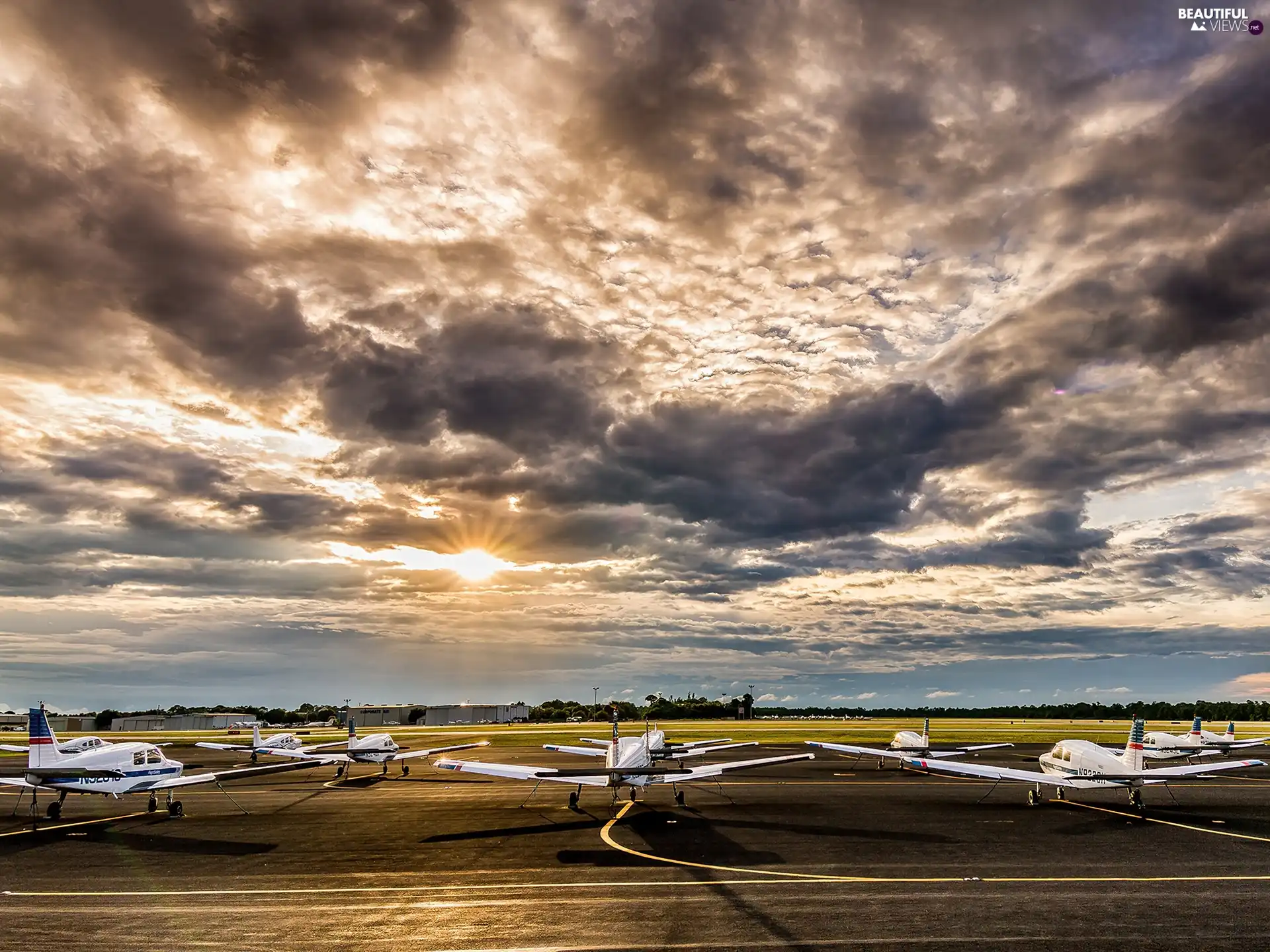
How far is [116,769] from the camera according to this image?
39031 millimetres

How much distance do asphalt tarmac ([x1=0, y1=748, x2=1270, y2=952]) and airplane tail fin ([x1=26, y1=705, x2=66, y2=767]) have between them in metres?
2.80

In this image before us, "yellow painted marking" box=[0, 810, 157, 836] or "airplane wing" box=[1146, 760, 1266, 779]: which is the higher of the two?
"airplane wing" box=[1146, 760, 1266, 779]

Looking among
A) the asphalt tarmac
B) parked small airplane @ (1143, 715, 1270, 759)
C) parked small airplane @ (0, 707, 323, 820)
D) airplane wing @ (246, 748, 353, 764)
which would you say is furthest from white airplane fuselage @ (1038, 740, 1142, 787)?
airplane wing @ (246, 748, 353, 764)

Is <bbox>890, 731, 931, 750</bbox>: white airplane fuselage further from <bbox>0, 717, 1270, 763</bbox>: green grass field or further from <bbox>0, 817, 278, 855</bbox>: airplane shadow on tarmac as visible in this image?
<bbox>0, 817, 278, 855</bbox>: airplane shadow on tarmac

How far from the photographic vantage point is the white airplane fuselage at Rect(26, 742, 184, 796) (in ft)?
124

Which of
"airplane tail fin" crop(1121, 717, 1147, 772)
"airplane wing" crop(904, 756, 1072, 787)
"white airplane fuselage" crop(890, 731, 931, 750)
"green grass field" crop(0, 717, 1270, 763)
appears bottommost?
"green grass field" crop(0, 717, 1270, 763)

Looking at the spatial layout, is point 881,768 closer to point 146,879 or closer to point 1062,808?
point 1062,808

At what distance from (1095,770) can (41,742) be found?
164ft

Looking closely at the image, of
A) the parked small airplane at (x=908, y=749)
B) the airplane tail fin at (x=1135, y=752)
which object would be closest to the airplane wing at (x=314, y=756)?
the parked small airplane at (x=908, y=749)

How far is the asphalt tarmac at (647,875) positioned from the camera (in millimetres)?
19219

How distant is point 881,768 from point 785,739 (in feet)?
139

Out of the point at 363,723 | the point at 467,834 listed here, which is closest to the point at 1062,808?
the point at 467,834

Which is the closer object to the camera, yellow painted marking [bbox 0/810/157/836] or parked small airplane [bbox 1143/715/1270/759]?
yellow painted marking [bbox 0/810/157/836]

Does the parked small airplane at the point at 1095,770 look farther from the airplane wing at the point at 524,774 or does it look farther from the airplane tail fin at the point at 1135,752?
the airplane wing at the point at 524,774
